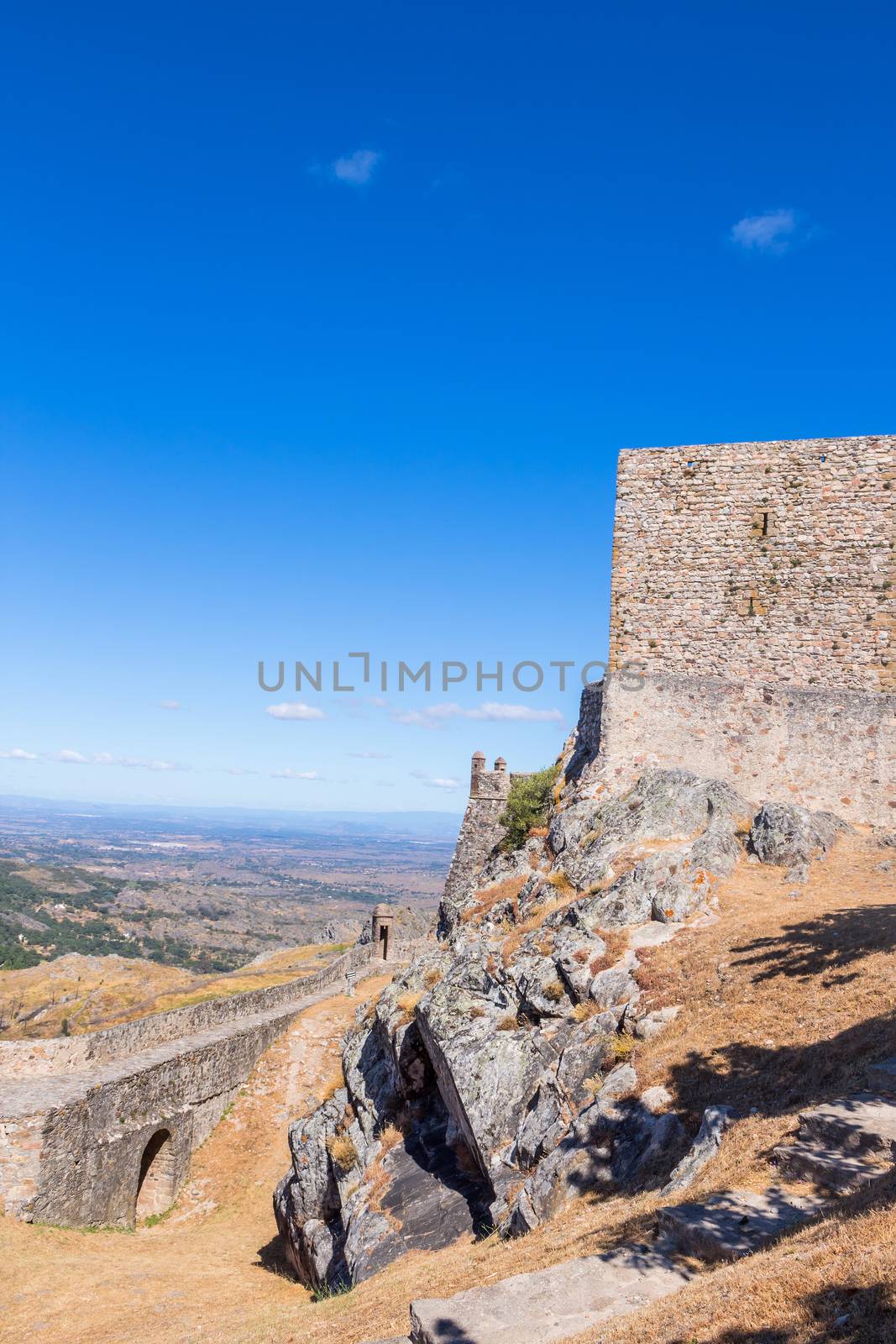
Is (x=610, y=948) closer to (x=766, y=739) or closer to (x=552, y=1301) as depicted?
(x=766, y=739)

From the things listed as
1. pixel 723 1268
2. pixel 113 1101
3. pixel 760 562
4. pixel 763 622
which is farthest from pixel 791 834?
pixel 113 1101

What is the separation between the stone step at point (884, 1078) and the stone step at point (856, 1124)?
0.13 metres

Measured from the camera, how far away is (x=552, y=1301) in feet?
20.2

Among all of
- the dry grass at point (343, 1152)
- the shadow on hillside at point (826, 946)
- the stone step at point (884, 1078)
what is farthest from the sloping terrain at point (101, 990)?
the stone step at point (884, 1078)

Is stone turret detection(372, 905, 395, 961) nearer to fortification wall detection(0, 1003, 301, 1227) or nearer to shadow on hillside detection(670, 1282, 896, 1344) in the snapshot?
fortification wall detection(0, 1003, 301, 1227)

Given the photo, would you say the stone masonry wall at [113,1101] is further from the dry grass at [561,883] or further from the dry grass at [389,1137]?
the dry grass at [561,883]

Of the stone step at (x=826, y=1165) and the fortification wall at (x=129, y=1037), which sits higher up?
the stone step at (x=826, y=1165)

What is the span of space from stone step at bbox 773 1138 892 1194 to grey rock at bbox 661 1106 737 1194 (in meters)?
0.80

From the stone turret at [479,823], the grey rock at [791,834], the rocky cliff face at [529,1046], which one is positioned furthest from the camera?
the stone turret at [479,823]

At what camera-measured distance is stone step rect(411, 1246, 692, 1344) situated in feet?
19.1

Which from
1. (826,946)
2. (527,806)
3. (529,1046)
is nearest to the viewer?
(826,946)

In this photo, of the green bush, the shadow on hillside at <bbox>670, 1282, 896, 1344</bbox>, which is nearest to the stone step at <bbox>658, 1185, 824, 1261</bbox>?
the shadow on hillside at <bbox>670, 1282, 896, 1344</bbox>

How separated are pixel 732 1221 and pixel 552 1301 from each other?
1570mm

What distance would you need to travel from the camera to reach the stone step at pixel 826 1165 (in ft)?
21.1
